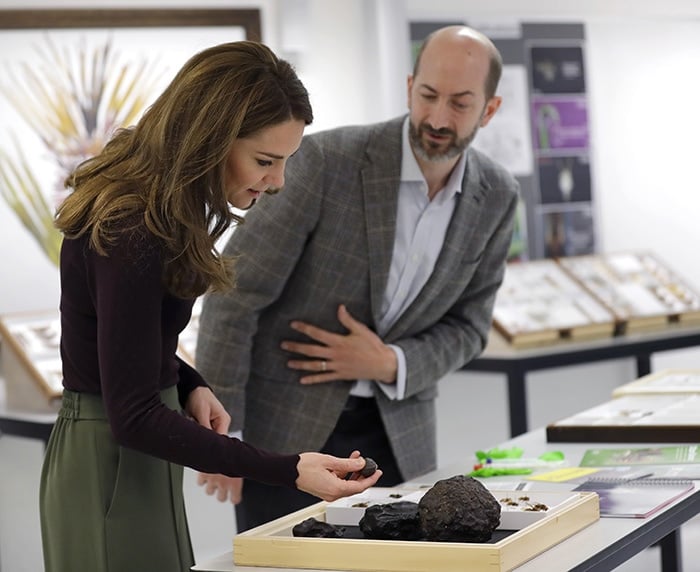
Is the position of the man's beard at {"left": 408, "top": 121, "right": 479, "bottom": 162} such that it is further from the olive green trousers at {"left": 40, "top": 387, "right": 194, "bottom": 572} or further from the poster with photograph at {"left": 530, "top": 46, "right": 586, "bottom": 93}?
the poster with photograph at {"left": 530, "top": 46, "right": 586, "bottom": 93}

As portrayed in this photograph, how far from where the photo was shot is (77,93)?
17.8 ft

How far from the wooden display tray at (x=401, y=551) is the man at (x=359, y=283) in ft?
2.98

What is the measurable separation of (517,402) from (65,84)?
225cm

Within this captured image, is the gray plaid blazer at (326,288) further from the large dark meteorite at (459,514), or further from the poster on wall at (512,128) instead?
the poster on wall at (512,128)

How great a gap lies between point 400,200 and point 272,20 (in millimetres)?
2881

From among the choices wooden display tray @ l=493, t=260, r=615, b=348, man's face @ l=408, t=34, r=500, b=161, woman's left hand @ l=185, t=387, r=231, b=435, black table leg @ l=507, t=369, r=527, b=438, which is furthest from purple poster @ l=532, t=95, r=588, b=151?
woman's left hand @ l=185, t=387, r=231, b=435

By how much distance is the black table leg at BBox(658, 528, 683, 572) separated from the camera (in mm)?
3828

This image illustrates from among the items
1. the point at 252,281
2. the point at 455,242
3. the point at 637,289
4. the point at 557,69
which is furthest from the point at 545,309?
the point at 252,281

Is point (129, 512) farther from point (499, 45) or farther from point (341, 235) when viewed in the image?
point (499, 45)

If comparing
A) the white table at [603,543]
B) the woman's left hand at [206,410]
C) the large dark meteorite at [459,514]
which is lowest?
the white table at [603,543]

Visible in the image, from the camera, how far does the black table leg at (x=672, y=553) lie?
383 cm

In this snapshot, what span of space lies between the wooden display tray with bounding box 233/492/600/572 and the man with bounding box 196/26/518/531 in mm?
907

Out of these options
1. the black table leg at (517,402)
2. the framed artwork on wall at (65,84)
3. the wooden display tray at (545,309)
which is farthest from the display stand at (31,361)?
the wooden display tray at (545,309)

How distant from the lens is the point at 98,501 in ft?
7.52
